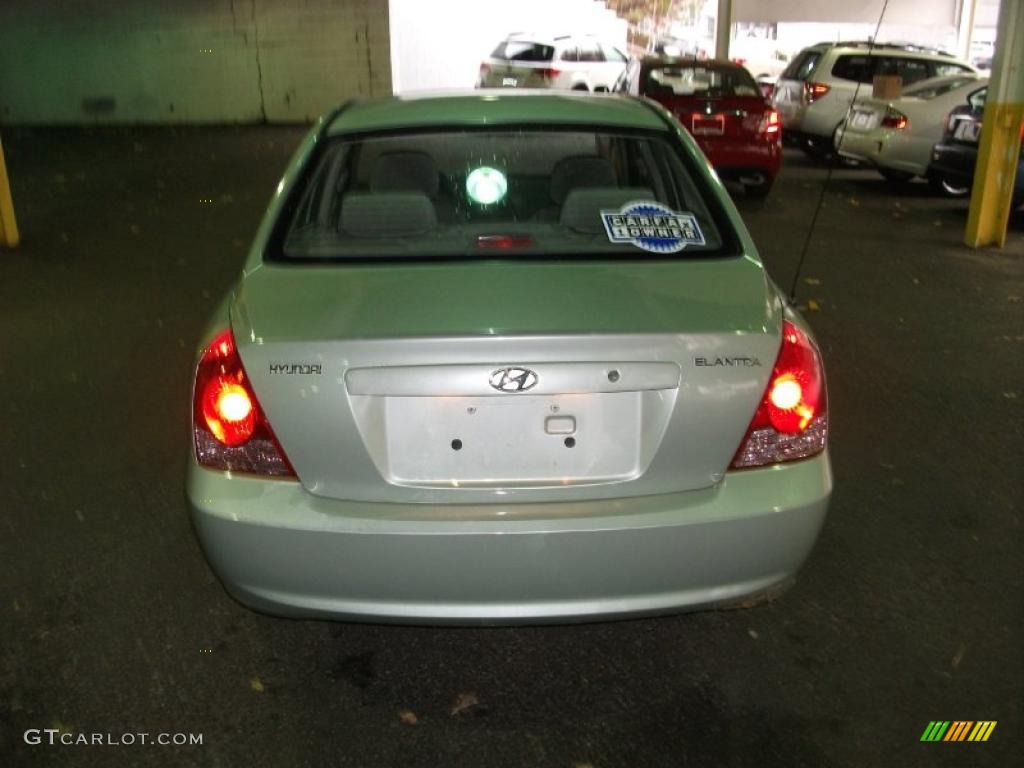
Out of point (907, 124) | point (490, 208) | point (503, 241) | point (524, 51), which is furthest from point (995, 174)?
point (524, 51)

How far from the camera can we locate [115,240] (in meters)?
10.3

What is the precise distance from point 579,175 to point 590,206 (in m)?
0.55

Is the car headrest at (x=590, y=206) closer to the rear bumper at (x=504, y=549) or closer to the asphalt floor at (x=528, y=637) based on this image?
the rear bumper at (x=504, y=549)

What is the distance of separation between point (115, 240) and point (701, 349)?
8599 millimetres

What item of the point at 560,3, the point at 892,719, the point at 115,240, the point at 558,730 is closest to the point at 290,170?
the point at 558,730

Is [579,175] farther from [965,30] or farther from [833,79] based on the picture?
[965,30]

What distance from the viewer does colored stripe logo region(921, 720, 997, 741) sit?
119 inches

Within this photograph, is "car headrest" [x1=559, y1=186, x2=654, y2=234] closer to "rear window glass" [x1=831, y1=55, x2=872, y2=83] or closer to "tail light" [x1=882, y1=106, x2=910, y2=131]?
"tail light" [x1=882, y1=106, x2=910, y2=131]

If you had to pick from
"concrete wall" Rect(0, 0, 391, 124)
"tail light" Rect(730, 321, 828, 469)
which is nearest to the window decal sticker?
"tail light" Rect(730, 321, 828, 469)

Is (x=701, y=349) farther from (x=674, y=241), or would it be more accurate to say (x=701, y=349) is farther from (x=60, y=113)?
(x=60, y=113)

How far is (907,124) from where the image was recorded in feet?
41.8

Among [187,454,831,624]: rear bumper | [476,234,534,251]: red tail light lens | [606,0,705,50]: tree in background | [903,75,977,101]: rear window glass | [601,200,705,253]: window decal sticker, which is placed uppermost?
[601,200,705,253]: window decal sticker

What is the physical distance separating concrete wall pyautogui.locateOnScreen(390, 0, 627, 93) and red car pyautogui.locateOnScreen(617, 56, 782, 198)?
9.91m

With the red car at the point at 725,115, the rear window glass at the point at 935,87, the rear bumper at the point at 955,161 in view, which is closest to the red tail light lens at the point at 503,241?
the red car at the point at 725,115
